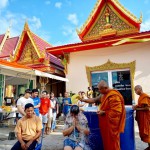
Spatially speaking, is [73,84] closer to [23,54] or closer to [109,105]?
[23,54]

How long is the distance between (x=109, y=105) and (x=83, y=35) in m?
6.69

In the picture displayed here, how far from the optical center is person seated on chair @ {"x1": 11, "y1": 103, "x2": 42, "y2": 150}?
10.1 ft

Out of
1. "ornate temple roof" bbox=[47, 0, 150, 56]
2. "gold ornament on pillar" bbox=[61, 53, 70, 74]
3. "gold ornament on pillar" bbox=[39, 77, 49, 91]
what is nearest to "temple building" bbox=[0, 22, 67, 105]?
"gold ornament on pillar" bbox=[39, 77, 49, 91]

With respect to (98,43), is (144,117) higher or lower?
lower

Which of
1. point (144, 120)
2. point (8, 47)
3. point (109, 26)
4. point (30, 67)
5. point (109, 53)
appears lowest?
point (144, 120)

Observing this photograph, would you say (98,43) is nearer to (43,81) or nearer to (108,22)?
(108,22)

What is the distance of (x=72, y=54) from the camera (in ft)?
29.7

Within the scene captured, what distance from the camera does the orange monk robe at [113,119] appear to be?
10.0 feet

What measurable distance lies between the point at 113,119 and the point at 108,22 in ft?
22.5

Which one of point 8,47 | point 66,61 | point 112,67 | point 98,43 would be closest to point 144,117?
point 112,67

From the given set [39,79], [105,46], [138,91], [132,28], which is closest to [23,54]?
[39,79]

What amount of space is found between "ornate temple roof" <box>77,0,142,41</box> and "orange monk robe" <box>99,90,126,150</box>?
5961 millimetres

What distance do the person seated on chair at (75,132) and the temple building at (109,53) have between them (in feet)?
15.1

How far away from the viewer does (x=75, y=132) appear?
10.6 ft
